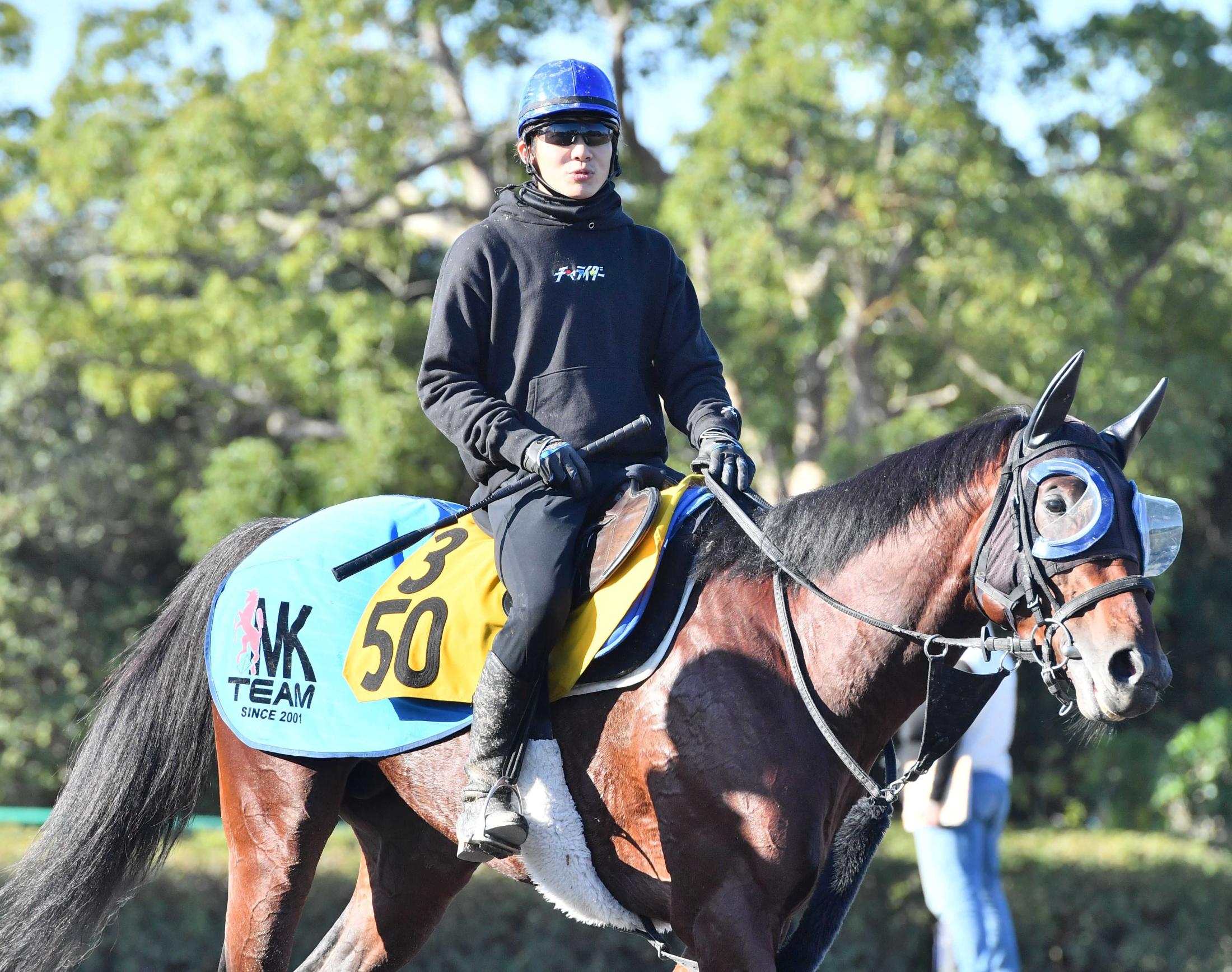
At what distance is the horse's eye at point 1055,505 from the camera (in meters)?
2.49

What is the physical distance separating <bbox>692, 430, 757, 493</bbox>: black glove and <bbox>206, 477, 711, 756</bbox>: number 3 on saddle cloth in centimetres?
11

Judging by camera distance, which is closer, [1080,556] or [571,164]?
[1080,556]

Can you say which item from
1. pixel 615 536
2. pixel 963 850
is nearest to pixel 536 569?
pixel 615 536

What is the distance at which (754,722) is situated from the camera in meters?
2.82

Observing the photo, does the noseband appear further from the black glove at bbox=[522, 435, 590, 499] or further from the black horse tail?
the black horse tail

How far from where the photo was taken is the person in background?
5258mm

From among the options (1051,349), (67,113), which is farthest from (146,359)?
(1051,349)

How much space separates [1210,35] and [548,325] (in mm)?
10150

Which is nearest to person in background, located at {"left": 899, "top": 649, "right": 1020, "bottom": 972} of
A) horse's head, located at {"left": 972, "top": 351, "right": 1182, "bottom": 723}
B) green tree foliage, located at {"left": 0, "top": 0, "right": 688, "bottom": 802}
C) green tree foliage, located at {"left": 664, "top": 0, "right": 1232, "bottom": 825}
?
horse's head, located at {"left": 972, "top": 351, "right": 1182, "bottom": 723}

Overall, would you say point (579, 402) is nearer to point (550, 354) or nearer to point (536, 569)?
point (550, 354)

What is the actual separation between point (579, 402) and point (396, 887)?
1533 millimetres

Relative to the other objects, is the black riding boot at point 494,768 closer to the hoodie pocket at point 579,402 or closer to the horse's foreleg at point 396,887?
the hoodie pocket at point 579,402

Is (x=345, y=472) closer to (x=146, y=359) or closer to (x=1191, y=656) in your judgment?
(x=146, y=359)

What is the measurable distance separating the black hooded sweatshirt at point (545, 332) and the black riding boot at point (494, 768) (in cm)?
56
